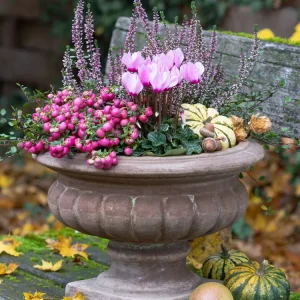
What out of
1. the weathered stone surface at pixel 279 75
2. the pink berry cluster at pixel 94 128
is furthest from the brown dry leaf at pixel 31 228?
the pink berry cluster at pixel 94 128

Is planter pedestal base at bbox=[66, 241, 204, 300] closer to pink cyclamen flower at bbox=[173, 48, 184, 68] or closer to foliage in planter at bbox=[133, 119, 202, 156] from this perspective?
foliage in planter at bbox=[133, 119, 202, 156]

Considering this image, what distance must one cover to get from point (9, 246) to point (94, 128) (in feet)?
3.75

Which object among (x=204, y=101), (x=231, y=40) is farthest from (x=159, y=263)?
(x=231, y=40)

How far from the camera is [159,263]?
2.74 metres

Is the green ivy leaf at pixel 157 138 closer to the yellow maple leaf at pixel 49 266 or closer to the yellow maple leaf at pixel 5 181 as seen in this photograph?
the yellow maple leaf at pixel 49 266

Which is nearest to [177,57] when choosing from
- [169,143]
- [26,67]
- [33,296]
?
[169,143]

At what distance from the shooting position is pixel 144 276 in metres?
2.73

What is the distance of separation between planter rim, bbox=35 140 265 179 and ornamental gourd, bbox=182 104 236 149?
3.3 inches

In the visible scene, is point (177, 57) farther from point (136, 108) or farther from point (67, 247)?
point (67, 247)

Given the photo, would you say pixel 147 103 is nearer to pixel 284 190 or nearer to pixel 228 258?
pixel 228 258

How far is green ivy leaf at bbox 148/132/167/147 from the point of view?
Answer: 2553 millimetres

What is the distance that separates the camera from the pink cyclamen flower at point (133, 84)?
2537mm

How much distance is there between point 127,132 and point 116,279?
553 millimetres

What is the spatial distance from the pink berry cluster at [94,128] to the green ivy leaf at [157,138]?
1.7 inches
